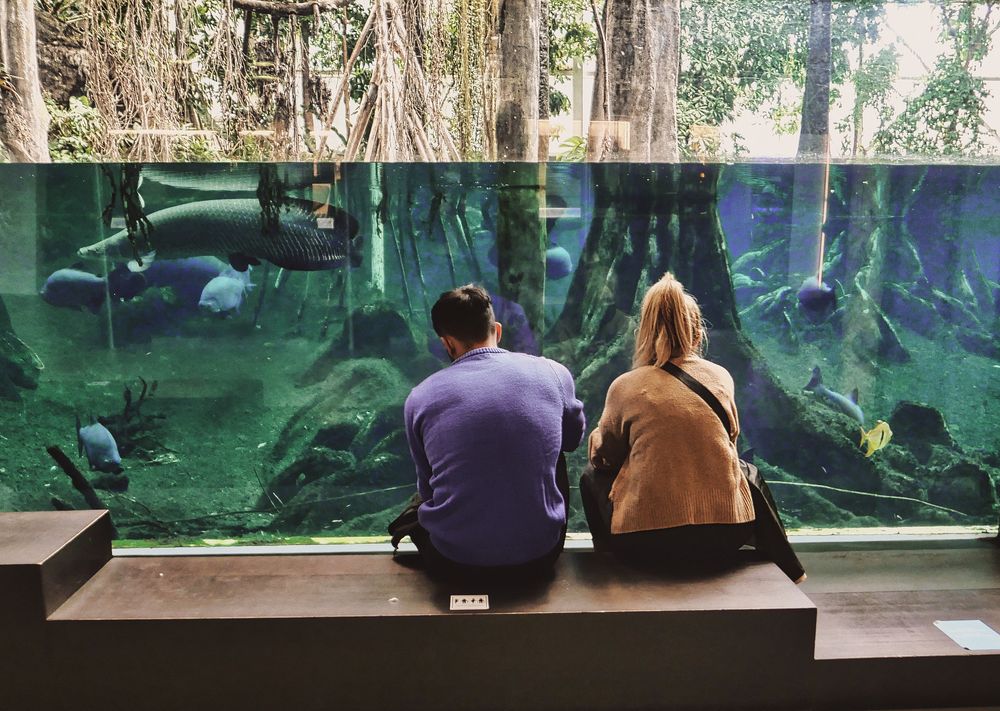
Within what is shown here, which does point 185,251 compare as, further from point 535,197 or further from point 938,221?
point 938,221

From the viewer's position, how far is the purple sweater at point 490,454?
2.30 m

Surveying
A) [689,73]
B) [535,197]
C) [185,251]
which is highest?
[689,73]

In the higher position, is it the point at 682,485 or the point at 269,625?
the point at 682,485

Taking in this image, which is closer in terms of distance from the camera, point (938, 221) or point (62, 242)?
point (62, 242)

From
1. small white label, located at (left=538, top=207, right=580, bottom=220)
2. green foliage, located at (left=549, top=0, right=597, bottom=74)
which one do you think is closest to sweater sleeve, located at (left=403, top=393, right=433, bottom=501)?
small white label, located at (left=538, top=207, right=580, bottom=220)

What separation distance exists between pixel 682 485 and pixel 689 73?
7.84ft

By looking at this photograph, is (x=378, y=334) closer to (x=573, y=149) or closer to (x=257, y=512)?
(x=257, y=512)

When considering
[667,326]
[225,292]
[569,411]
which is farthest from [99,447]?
[667,326]

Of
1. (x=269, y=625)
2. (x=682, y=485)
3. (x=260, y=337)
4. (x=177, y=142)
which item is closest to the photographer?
(x=269, y=625)

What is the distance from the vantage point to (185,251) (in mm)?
4035

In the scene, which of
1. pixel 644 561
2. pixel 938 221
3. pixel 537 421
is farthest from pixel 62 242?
pixel 938 221

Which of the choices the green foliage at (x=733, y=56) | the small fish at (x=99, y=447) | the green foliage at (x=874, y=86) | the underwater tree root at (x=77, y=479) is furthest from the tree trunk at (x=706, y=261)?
the underwater tree root at (x=77, y=479)

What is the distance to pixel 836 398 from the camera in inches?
168

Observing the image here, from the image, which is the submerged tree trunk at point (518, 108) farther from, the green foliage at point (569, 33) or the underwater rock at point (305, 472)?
the underwater rock at point (305, 472)
